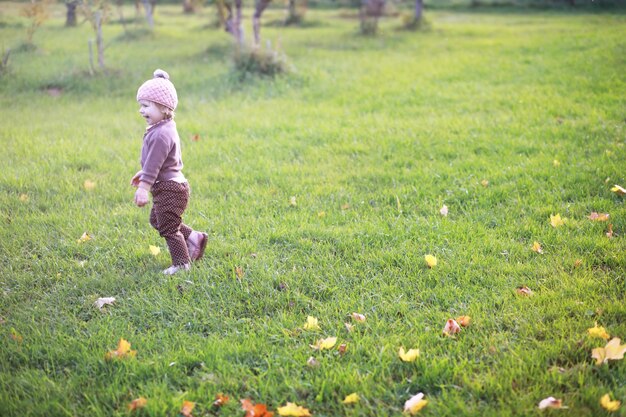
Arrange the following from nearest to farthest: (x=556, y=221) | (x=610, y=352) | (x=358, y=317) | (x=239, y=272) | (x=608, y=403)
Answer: (x=608, y=403)
(x=610, y=352)
(x=358, y=317)
(x=239, y=272)
(x=556, y=221)

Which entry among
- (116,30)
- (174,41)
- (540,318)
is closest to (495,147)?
(540,318)

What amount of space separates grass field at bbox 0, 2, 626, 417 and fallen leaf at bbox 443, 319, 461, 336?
8cm

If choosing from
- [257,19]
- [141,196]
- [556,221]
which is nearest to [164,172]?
[141,196]

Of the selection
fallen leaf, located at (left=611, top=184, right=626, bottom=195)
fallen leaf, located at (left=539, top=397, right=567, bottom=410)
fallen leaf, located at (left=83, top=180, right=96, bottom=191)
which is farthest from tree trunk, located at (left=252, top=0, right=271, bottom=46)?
fallen leaf, located at (left=539, top=397, right=567, bottom=410)

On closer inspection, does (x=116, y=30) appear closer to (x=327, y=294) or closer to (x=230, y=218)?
(x=230, y=218)

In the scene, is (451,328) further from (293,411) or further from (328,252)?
(328,252)

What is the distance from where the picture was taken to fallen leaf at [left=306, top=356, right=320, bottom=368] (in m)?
3.22

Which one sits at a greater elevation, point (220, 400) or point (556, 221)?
point (556, 221)

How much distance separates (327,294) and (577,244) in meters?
2.01

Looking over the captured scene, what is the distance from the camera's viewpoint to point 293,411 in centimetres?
284

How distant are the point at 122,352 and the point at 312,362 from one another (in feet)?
3.63

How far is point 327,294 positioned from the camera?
13.1 ft

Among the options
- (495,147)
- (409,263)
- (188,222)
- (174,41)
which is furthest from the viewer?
(174,41)

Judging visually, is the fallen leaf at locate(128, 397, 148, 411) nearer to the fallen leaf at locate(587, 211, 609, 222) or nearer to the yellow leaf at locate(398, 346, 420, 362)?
the yellow leaf at locate(398, 346, 420, 362)
